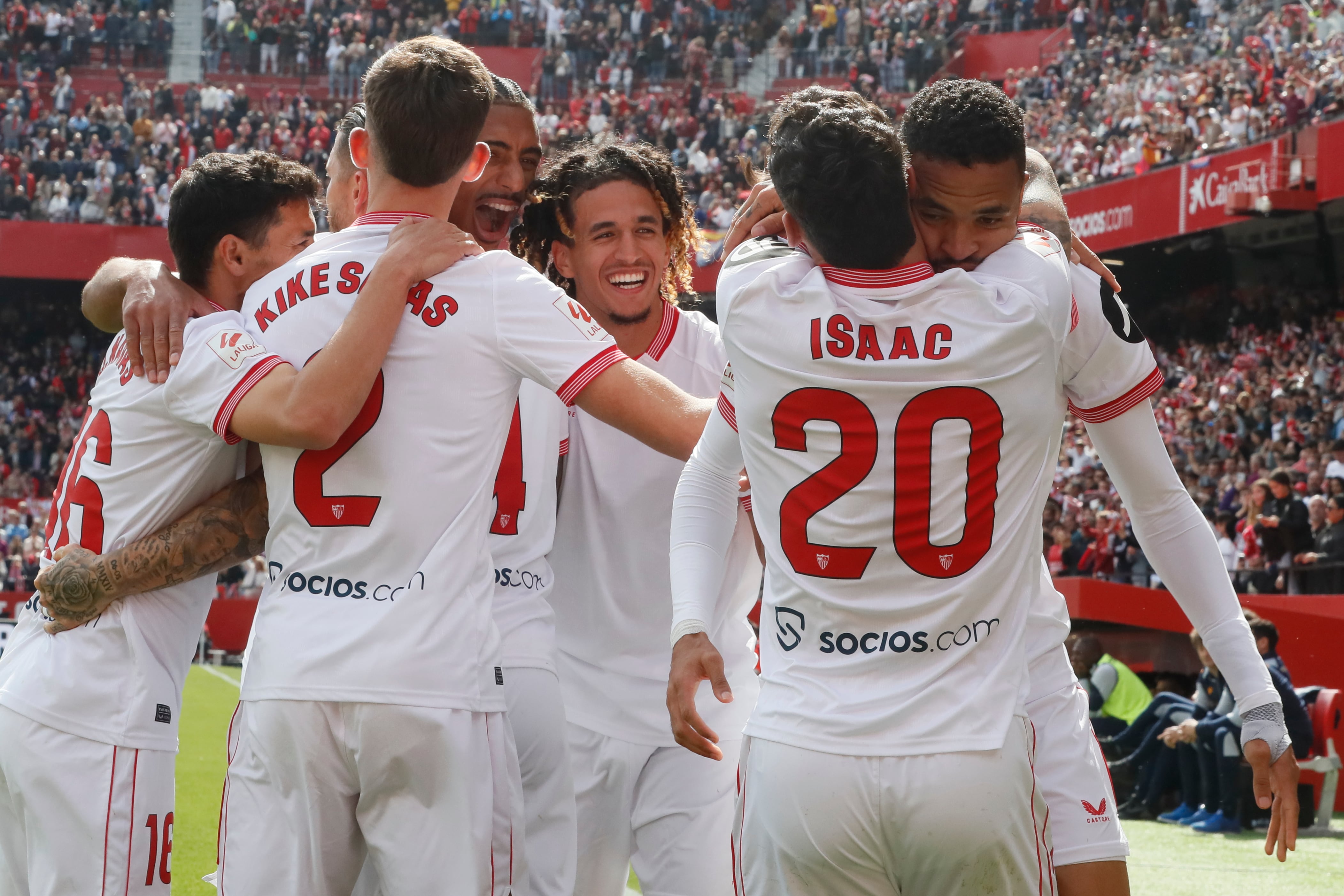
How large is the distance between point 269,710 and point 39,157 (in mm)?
29771

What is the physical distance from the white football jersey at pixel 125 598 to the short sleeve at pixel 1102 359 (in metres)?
1.78

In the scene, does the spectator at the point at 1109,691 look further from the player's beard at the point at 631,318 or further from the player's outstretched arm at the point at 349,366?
the player's outstretched arm at the point at 349,366

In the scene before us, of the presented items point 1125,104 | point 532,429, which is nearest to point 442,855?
point 532,429

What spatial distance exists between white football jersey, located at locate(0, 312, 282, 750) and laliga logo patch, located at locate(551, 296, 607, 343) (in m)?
0.80

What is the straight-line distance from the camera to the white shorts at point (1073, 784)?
2648 mm

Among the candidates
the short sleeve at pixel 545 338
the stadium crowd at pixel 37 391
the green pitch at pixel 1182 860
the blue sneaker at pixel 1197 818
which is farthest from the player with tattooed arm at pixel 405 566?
the stadium crowd at pixel 37 391

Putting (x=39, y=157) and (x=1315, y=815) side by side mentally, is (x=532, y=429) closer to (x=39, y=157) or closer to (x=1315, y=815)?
(x=1315, y=815)

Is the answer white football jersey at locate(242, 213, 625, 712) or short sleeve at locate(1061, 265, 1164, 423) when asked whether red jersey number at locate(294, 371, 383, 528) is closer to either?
white football jersey at locate(242, 213, 625, 712)

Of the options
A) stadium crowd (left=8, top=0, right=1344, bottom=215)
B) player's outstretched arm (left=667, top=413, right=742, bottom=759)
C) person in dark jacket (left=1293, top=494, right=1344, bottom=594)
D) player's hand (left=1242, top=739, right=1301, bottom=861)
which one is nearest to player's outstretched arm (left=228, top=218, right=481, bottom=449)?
player's outstretched arm (left=667, top=413, right=742, bottom=759)

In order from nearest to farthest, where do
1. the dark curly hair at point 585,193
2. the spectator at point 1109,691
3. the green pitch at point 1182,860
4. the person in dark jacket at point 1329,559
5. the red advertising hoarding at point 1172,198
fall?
the dark curly hair at point 585,193
the green pitch at point 1182,860
the spectator at point 1109,691
the person in dark jacket at point 1329,559
the red advertising hoarding at point 1172,198

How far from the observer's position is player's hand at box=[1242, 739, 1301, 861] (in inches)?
105

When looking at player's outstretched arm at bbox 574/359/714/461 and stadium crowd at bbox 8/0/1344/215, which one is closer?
player's outstretched arm at bbox 574/359/714/461

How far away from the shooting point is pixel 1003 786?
2.29 metres

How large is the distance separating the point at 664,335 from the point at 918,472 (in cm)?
168
